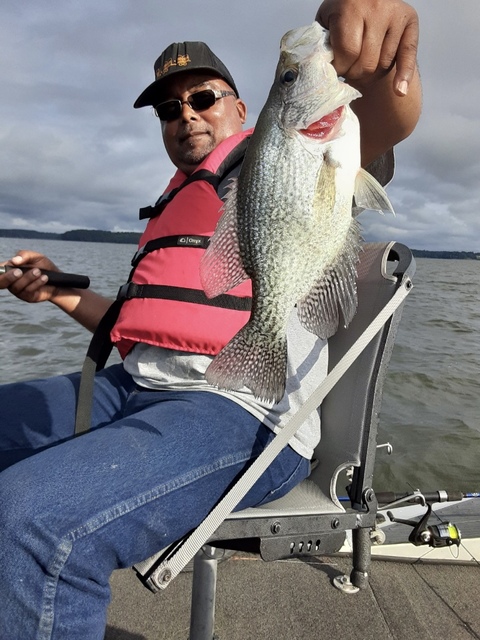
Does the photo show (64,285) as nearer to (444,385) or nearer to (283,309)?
(283,309)

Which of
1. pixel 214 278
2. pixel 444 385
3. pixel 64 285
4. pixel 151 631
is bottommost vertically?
pixel 444 385

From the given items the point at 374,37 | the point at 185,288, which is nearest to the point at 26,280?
the point at 185,288

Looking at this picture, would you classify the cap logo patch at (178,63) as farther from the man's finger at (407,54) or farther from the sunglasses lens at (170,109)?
the man's finger at (407,54)

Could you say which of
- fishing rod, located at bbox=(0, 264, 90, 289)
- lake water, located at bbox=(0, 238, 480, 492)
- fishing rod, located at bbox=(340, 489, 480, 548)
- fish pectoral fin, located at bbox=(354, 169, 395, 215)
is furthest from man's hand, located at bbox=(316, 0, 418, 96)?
lake water, located at bbox=(0, 238, 480, 492)

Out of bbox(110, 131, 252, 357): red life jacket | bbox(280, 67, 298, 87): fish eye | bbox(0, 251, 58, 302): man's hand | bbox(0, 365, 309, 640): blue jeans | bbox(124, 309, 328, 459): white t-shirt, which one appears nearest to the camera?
bbox(0, 365, 309, 640): blue jeans

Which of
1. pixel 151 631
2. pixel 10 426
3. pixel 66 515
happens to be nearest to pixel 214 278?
pixel 66 515

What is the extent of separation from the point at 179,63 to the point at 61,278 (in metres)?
1.24

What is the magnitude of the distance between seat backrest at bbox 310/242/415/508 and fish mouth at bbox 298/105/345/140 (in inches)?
26.9

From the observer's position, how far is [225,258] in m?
1.44

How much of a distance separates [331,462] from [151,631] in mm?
1448

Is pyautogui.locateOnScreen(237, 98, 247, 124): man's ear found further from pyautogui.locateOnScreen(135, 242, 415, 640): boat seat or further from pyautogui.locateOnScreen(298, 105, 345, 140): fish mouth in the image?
pyautogui.locateOnScreen(298, 105, 345, 140): fish mouth

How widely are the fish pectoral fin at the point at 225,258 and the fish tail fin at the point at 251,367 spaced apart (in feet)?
A: 0.47

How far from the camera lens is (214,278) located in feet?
4.75

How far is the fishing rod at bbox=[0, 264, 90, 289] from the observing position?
2.56 metres
